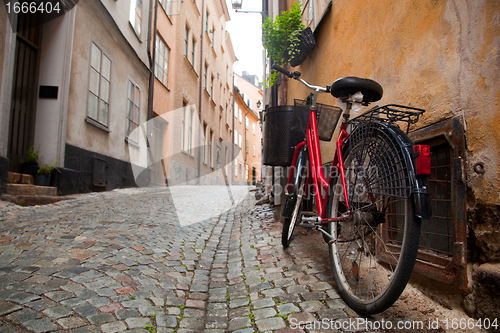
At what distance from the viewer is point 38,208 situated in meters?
4.57

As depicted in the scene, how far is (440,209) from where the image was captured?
199 cm

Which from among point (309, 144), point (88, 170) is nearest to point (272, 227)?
point (309, 144)

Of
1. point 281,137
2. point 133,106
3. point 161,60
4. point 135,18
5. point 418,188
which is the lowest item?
point 418,188

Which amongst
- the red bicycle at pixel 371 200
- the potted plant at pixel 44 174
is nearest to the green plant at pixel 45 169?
the potted plant at pixel 44 174

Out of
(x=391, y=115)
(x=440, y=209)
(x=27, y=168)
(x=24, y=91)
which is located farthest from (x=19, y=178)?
(x=440, y=209)

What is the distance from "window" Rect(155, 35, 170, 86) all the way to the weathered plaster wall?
381 inches

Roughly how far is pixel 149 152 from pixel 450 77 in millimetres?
9938

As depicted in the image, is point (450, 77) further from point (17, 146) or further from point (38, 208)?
point (17, 146)

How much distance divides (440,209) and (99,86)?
23.5 ft

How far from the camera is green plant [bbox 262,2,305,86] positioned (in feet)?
14.8

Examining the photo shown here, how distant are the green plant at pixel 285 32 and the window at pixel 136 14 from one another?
20.0 feet

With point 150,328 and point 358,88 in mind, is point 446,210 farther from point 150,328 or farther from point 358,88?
point 150,328

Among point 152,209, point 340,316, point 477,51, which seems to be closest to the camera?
point 477,51

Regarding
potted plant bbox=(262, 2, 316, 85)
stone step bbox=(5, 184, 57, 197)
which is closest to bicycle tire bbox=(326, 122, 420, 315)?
Result: potted plant bbox=(262, 2, 316, 85)
